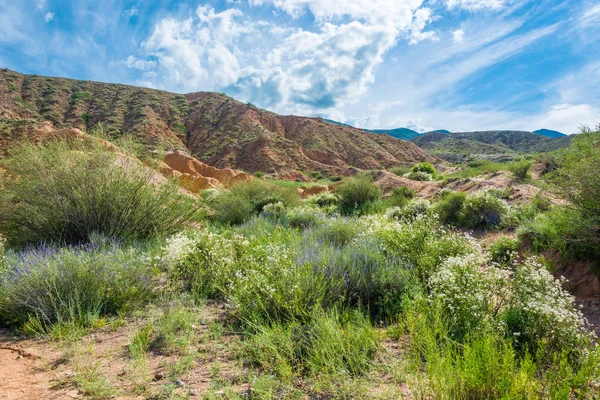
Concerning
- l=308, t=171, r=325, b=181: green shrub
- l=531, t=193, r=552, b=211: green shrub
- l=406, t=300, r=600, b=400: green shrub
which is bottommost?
l=406, t=300, r=600, b=400: green shrub

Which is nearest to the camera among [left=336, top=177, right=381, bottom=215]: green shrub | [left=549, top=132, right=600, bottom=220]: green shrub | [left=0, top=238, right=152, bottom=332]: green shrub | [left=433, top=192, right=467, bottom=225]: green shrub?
[left=0, top=238, right=152, bottom=332]: green shrub

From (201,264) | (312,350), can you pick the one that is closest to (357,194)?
(201,264)

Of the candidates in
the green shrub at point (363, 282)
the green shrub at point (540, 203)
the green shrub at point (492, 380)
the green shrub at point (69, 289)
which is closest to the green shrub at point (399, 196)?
the green shrub at point (540, 203)

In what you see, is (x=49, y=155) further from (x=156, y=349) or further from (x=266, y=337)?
(x=266, y=337)

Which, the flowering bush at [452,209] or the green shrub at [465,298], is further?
the flowering bush at [452,209]

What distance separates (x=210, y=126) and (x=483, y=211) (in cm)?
5285

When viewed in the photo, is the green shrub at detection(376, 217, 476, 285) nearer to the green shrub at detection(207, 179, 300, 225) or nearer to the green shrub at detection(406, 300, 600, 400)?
the green shrub at detection(406, 300, 600, 400)

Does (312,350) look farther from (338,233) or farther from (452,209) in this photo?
(452,209)

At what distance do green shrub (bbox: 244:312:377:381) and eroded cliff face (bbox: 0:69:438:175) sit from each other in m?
40.7

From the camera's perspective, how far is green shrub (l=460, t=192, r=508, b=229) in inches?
384

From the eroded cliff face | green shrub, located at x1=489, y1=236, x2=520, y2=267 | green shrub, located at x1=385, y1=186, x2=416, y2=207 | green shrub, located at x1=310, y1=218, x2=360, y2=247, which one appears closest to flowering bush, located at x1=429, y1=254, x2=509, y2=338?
green shrub, located at x1=310, y1=218, x2=360, y2=247

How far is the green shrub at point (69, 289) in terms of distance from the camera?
377 cm

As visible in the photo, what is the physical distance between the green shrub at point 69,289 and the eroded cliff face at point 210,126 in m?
39.5

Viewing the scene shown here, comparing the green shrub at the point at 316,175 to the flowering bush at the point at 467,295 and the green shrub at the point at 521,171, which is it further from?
the flowering bush at the point at 467,295
